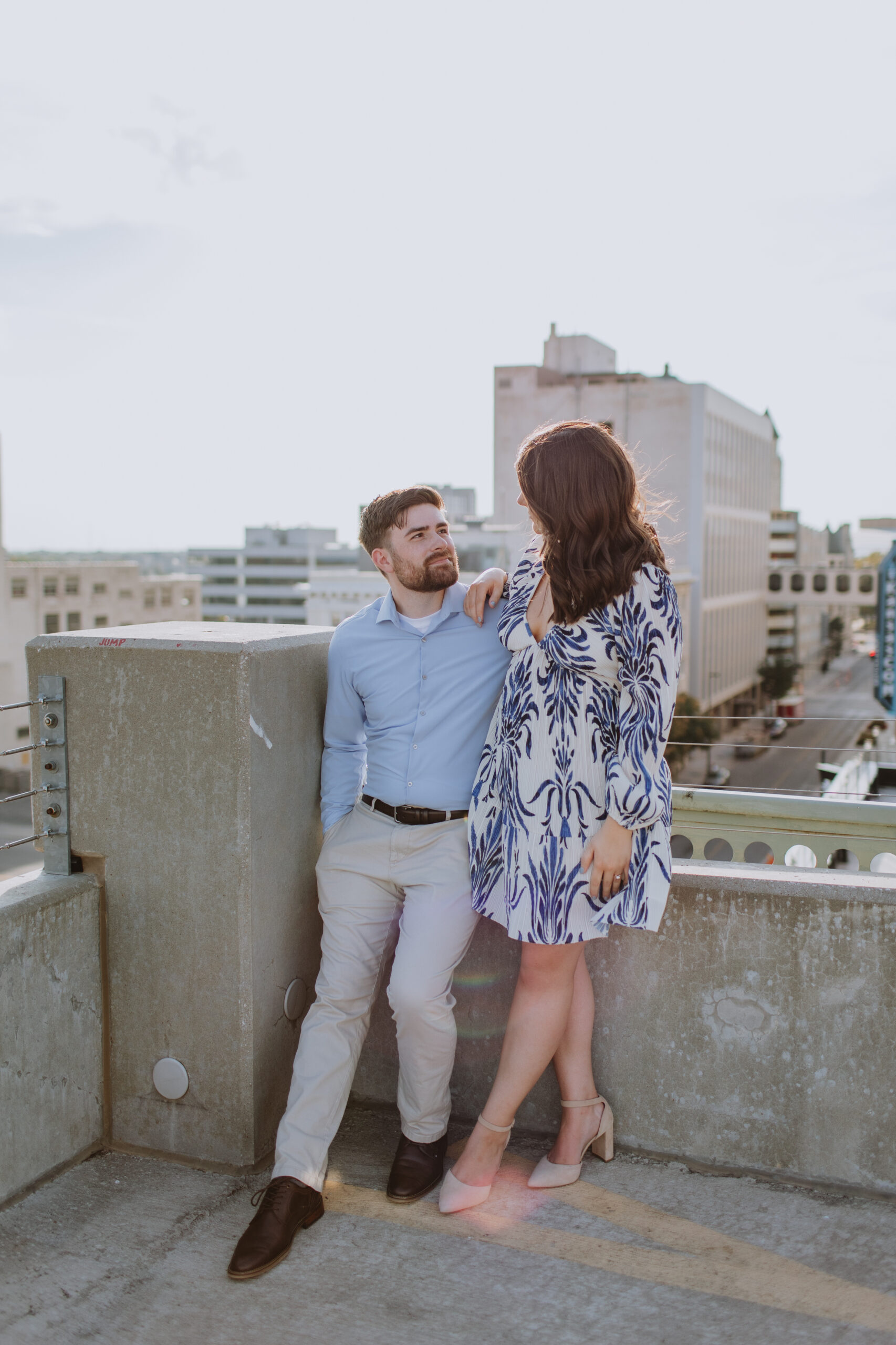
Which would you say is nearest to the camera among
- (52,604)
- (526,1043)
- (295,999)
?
(526,1043)

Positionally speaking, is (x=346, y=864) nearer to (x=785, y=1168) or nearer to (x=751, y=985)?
(x=751, y=985)

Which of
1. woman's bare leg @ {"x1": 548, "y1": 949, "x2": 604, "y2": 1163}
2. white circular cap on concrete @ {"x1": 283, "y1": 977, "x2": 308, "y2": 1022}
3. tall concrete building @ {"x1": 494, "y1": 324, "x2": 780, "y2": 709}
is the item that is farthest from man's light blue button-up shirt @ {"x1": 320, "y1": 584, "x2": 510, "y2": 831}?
tall concrete building @ {"x1": 494, "y1": 324, "x2": 780, "y2": 709}

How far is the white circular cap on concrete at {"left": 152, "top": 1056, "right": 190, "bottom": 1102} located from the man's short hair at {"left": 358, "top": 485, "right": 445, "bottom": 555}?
1449 mm

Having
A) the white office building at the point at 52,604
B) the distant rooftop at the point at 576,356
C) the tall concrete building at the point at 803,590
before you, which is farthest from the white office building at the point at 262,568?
the distant rooftop at the point at 576,356

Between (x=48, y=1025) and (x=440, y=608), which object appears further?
(x=440, y=608)

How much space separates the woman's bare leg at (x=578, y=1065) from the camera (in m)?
2.89

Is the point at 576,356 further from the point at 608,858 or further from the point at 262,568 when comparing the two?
the point at 608,858

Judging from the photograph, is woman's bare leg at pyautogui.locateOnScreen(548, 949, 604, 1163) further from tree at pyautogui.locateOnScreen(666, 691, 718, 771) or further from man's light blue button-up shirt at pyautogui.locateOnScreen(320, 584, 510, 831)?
tree at pyautogui.locateOnScreen(666, 691, 718, 771)

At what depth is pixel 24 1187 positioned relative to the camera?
107 inches

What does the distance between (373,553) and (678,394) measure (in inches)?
3157

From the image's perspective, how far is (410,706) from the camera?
9.75 ft

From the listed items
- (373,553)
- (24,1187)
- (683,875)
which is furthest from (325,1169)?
(373,553)

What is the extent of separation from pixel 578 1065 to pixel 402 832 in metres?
0.76

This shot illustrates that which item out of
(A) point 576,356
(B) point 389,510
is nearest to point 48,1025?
(B) point 389,510
